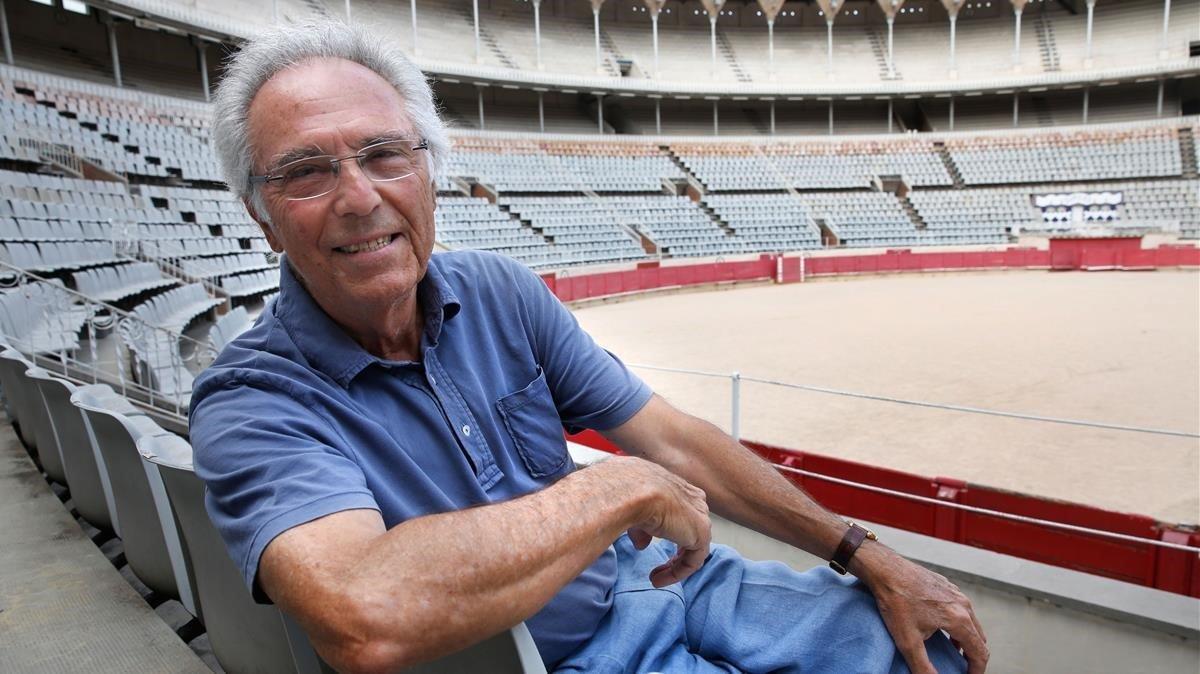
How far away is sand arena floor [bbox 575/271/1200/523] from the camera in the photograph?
19.9 ft

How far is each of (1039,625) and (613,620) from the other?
140 centimetres

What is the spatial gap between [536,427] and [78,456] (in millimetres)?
1788

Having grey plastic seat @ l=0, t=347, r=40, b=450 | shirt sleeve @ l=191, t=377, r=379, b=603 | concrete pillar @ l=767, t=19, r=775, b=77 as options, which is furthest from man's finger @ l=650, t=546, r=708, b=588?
concrete pillar @ l=767, t=19, r=775, b=77

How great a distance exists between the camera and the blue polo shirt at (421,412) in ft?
4.09

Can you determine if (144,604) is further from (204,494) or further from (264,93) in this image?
(264,93)

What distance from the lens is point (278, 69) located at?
59.5 inches

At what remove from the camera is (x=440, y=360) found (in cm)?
167

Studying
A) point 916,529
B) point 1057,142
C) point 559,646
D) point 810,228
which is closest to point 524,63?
point 810,228

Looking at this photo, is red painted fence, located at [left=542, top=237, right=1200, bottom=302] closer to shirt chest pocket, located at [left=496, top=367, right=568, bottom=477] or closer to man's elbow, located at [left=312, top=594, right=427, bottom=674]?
shirt chest pocket, located at [left=496, top=367, right=568, bottom=477]

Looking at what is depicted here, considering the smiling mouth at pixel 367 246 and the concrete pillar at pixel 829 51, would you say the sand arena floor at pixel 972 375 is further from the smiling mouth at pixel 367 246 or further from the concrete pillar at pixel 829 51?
the concrete pillar at pixel 829 51

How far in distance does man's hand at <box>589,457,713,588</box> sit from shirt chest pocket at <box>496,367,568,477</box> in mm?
271

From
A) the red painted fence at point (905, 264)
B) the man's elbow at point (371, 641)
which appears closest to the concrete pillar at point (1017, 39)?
the red painted fence at point (905, 264)

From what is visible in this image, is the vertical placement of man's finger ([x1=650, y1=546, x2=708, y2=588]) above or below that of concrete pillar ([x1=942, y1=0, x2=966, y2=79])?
below

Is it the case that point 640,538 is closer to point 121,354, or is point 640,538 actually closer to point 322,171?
point 322,171
